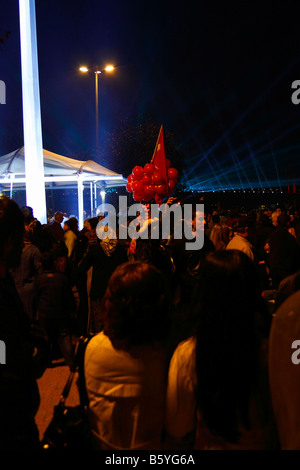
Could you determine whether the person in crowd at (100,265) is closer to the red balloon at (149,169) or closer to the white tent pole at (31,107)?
the white tent pole at (31,107)

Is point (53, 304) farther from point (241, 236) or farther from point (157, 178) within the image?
point (157, 178)

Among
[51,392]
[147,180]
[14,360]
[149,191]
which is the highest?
[147,180]

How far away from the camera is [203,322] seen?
176 centimetres

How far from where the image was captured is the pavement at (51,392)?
3.84 meters

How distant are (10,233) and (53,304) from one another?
326 cm

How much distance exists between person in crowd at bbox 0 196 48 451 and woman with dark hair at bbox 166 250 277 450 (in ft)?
2.07

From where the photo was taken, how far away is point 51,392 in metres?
4.44

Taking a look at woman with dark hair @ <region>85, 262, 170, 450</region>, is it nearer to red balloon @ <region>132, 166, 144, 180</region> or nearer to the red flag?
the red flag

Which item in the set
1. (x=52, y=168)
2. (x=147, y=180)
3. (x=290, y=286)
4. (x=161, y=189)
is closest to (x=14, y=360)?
(x=290, y=286)

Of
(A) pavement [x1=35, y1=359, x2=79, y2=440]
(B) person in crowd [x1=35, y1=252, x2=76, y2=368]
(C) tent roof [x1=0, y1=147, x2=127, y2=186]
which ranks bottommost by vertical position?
(A) pavement [x1=35, y1=359, x2=79, y2=440]

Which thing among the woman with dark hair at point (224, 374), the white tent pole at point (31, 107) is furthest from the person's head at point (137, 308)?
the white tent pole at point (31, 107)

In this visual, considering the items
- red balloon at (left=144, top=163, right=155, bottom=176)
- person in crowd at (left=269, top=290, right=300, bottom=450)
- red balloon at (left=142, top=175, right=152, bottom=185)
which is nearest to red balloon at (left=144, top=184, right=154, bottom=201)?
red balloon at (left=142, top=175, right=152, bottom=185)

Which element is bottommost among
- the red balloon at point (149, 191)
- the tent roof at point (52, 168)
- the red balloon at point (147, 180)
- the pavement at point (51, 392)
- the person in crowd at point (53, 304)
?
the pavement at point (51, 392)

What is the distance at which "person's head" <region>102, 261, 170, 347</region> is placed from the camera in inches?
73.4
